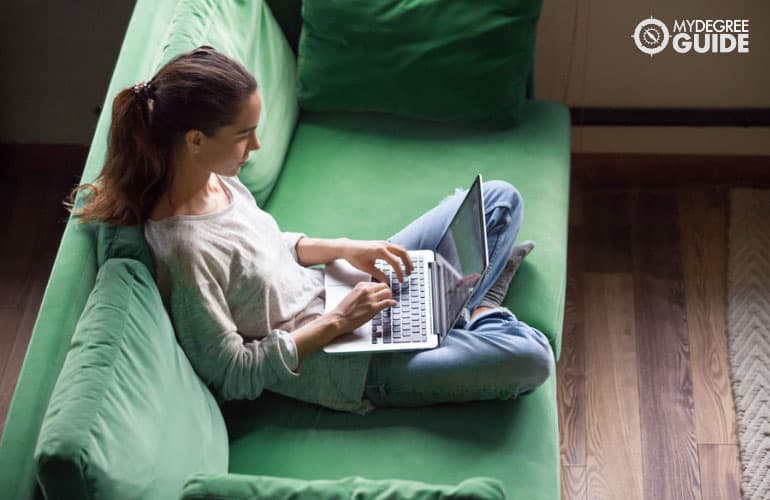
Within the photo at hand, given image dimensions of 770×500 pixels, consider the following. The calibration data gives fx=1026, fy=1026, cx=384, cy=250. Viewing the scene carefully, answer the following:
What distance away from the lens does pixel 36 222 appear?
9.04 ft

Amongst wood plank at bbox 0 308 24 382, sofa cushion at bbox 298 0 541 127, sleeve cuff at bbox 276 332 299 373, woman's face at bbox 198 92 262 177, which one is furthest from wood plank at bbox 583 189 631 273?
wood plank at bbox 0 308 24 382

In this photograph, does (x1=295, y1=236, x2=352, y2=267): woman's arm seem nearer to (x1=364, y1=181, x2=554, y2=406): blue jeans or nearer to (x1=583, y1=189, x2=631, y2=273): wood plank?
(x1=364, y1=181, x2=554, y2=406): blue jeans

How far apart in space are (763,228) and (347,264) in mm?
1266

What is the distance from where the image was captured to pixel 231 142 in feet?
5.45

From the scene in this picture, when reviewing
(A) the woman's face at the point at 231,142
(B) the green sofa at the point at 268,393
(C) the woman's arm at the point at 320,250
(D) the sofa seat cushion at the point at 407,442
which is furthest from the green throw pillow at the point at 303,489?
(C) the woman's arm at the point at 320,250

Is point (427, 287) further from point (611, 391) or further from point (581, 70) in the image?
point (581, 70)

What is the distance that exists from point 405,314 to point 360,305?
4.0 inches

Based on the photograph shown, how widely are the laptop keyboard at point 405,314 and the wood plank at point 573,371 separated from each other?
1.91ft

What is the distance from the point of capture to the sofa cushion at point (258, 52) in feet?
6.60

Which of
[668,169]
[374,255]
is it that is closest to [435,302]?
[374,255]

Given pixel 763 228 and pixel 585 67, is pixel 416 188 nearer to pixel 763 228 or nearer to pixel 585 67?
pixel 585 67

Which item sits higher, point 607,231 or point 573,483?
point 607,231

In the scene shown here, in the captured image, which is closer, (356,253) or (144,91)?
(144,91)

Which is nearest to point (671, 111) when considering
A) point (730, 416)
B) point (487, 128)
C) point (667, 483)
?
point (487, 128)
